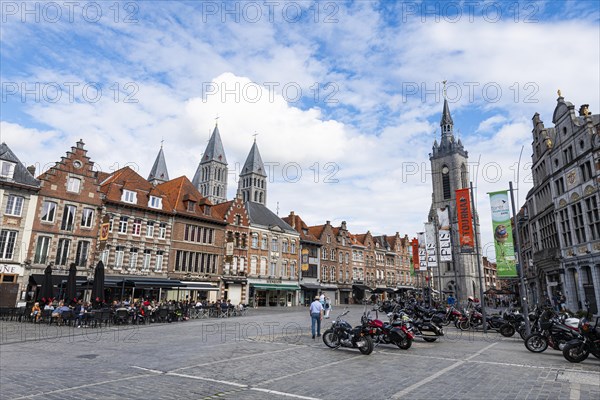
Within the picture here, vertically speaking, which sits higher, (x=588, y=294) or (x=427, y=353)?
(x=588, y=294)

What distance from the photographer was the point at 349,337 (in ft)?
38.9

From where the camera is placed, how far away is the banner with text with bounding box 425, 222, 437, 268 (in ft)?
86.1

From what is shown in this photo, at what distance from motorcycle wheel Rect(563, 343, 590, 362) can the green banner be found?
357 inches

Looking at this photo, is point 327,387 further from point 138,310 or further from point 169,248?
point 169,248

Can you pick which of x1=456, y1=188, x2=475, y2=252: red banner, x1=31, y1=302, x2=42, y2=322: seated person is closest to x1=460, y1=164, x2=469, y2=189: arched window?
x1=456, y1=188, x2=475, y2=252: red banner

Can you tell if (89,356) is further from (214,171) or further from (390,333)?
(214,171)

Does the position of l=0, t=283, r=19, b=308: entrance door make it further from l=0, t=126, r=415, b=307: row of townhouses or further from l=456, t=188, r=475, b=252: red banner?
l=456, t=188, r=475, b=252: red banner

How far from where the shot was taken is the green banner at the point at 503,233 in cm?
1822

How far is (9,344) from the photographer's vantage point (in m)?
12.7

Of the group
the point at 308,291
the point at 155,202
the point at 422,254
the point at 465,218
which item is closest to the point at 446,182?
the point at 308,291

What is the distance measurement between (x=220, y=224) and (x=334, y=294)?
75.8ft

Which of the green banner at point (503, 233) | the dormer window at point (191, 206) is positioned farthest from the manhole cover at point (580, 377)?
the dormer window at point (191, 206)

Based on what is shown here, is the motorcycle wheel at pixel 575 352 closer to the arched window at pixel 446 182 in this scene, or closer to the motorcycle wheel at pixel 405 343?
the motorcycle wheel at pixel 405 343

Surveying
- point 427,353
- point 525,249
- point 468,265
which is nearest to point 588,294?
point 427,353
